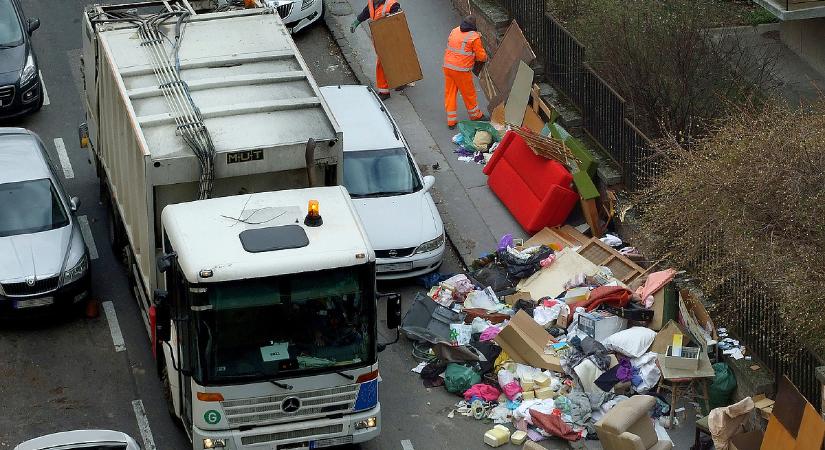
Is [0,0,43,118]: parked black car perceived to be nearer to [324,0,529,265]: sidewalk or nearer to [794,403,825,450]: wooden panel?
[324,0,529,265]: sidewalk

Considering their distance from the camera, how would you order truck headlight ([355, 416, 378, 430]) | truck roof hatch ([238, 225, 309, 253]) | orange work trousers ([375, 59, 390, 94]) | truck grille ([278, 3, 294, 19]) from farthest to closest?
truck grille ([278, 3, 294, 19]) < orange work trousers ([375, 59, 390, 94]) < truck headlight ([355, 416, 378, 430]) < truck roof hatch ([238, 225, 309, 253])

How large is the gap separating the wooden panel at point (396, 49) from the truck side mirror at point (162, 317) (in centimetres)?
915

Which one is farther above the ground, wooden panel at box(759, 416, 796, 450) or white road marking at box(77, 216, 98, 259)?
wooden panel at box(759, 416, 796, 450)

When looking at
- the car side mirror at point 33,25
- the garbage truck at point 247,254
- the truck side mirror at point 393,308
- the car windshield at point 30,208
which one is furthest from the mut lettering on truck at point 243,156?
the car side mirror at point 33,25

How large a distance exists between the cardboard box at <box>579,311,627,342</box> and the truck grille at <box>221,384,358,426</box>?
3476mm

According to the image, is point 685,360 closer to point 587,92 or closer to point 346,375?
point 346,375

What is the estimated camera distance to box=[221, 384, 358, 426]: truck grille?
1243 cm

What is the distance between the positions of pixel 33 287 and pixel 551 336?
5.80 m

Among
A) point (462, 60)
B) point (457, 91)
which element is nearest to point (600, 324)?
point (462, 60)

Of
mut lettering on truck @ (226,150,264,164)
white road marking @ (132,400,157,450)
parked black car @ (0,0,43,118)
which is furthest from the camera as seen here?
parked black car @ (0,0,43,118)

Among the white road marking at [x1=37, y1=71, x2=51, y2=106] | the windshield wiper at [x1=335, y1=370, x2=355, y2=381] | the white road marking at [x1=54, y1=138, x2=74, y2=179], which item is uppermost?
the windshield wiper at [x1=335, y1=370, x2=355, y2=381]

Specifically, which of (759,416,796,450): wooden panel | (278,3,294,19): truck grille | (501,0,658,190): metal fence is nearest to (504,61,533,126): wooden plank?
(501,0,658,190): metal fence

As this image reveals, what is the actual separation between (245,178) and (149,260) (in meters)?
1.28

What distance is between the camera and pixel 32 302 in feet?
51.5
